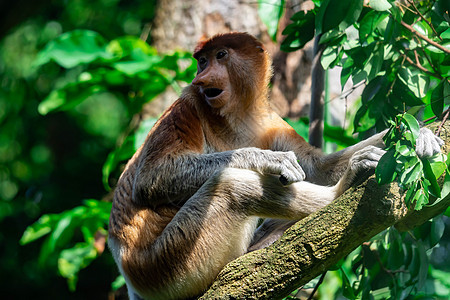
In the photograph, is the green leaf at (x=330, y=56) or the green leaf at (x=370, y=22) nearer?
the green leaf at (x=370, y=22)

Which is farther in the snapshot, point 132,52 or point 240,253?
point 132,52

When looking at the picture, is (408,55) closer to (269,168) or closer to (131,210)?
(269,168)

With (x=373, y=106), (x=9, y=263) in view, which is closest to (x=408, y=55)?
(x=373, y=106)

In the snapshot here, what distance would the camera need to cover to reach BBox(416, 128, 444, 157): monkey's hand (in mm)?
2041

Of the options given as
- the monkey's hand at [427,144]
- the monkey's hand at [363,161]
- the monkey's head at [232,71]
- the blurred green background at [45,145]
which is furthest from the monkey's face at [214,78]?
the blurred green background at [45,145]

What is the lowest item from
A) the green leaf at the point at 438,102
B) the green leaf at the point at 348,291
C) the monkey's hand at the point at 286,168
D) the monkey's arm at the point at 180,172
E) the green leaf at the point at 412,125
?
the green leaf at the point at 348,291

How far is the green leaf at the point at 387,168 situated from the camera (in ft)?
6.45

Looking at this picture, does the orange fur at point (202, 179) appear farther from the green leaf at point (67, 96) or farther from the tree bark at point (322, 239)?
the green leaf at point (67, 96)

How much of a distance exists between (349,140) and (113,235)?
205cm

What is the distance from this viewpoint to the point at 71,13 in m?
9.19

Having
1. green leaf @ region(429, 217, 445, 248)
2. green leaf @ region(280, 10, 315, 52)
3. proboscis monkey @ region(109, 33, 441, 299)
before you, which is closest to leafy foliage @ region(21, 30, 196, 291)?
proboscis monkey @ region(109, 33, 441, 299)

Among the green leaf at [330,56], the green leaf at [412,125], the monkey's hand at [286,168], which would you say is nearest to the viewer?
the green leaf at [412,125]

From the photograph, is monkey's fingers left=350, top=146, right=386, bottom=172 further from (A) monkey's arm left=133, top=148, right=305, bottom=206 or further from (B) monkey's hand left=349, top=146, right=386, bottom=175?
(A) monkey's arm left=133, top=148, right=305, bottom=206

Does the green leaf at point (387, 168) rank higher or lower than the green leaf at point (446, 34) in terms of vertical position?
lower
